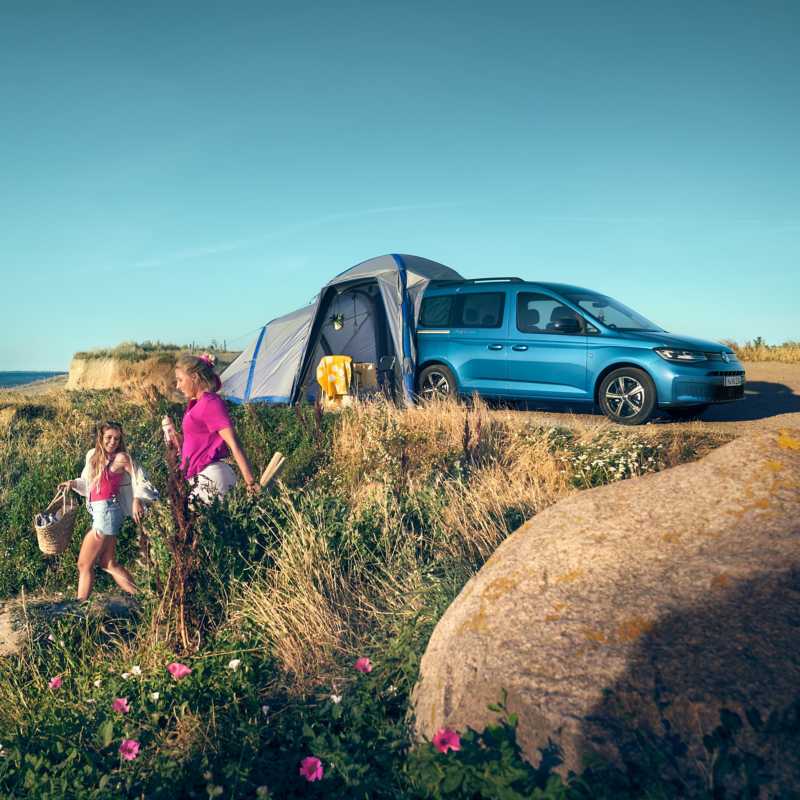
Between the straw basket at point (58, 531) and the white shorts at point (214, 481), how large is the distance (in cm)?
123

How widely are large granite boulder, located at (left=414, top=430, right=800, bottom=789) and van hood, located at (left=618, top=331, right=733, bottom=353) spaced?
5.52 m

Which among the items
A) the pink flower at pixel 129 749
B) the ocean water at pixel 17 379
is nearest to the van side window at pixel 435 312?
the pink flower at pixel 129 749

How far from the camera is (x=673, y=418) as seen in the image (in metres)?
8.28

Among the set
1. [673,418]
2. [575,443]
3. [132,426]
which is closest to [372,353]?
[132,426]

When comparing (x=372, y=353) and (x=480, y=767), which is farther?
(x=372, y=353)

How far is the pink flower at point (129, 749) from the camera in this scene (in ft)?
7.63

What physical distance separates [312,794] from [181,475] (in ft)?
6.00

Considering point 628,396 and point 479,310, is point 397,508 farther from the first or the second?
point 479,310

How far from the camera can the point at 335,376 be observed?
10242mm

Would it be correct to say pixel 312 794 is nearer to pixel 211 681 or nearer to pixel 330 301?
pixel 211 681

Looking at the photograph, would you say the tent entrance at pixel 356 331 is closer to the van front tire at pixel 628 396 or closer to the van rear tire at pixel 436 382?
the van rear tire at pixel 436 382

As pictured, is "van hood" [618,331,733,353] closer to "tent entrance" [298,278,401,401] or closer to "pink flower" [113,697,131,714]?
"tent entrance" [298,278,401,401]

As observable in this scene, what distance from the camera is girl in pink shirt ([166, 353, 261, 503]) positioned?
4.41 meters

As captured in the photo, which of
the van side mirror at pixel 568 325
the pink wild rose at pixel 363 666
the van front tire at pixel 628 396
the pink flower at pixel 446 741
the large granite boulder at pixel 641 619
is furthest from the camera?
the van side mirror at pixel 568 325
